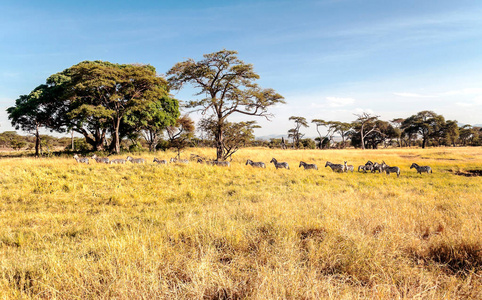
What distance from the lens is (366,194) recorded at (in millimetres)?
8203

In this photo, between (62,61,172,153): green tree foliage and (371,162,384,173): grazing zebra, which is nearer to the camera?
(371,162,384,173): grazing zebra

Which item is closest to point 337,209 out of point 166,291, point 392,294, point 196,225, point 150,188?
point 392,294

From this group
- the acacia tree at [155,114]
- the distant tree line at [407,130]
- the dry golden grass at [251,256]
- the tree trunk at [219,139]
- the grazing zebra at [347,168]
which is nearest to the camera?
the dry golden grass at [251,256]

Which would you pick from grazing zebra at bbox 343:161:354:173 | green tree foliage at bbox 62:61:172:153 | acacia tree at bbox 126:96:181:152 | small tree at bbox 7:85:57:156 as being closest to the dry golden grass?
grazing zebra at bbox 343:161:354:173

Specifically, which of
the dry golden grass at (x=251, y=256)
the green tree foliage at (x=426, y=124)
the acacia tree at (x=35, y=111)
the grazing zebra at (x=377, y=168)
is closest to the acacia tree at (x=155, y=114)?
the acacia tree at (x=35, y=111)

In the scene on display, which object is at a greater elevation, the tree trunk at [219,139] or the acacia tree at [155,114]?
the acacia tree at [155,114]

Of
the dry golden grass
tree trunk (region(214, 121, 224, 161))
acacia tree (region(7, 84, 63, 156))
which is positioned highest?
acacia tree (region(7, 84, 63, 156))

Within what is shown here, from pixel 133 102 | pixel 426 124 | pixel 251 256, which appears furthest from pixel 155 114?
pixel 426 124

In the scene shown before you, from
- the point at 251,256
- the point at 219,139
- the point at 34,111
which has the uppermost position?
the point at 34,111

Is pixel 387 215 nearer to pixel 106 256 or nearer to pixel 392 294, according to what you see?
pixel 392 294

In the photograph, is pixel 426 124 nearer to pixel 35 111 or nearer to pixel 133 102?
pixel 133 102

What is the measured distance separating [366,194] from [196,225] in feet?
23.0

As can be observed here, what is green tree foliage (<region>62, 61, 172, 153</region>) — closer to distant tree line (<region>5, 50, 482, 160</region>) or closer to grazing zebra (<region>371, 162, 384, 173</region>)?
distant tree line (<region>5, 50, 482, 160</region>)

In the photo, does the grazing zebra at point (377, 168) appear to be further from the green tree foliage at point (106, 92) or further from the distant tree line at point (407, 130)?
the distant tree line at point (407, 130)
